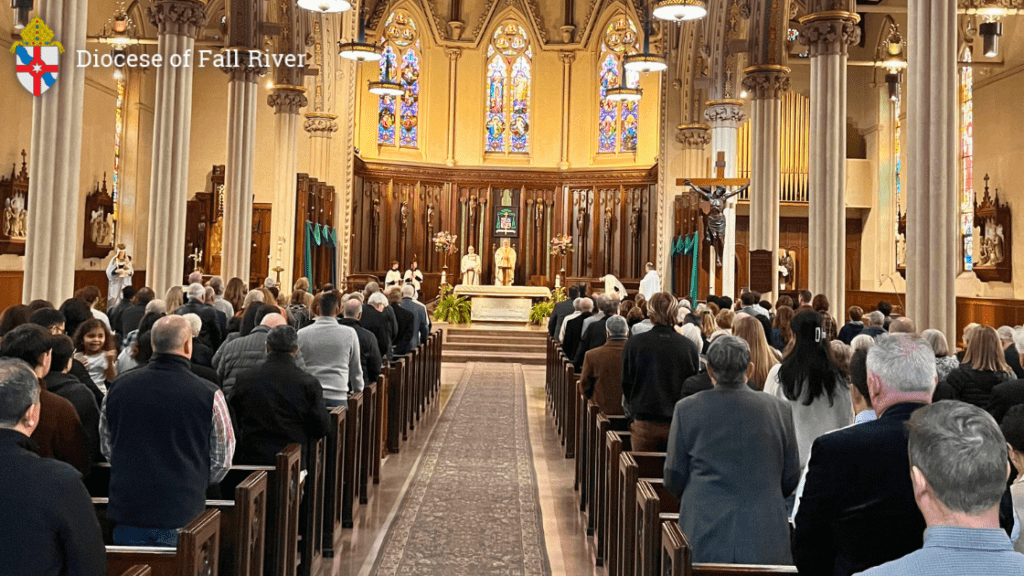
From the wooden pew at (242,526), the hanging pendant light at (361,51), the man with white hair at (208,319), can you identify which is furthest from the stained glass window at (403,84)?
the wooden pew at (242,526)

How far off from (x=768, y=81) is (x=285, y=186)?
10.5 metres

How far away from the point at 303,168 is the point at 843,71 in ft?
48.3

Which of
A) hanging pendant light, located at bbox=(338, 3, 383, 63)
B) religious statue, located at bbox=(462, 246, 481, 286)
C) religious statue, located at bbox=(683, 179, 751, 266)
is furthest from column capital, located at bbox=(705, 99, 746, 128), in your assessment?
religious statue, located at bbox=(462, 246, 481, 286)

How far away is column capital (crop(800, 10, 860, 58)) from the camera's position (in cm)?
1271

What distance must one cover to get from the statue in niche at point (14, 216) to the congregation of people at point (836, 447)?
45.6 ft

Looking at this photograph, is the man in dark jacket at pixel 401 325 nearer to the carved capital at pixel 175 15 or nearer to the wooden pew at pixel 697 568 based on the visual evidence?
the carved capital at pixel 175 15

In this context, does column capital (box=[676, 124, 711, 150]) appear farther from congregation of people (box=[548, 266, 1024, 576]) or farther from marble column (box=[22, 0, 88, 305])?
congregation of people (box=[548, 266, 1024, 576])

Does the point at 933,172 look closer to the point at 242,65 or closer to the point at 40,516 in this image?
the point at 40,516

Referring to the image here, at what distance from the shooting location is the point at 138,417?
384 centimetres

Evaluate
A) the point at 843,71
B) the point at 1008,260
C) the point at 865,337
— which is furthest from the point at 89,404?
the point at 1008,260

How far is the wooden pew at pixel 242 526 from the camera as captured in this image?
3844mm

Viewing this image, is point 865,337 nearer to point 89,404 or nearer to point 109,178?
point 89,404

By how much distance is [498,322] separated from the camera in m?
22.7

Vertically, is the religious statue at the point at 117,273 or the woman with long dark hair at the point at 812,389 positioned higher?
the religious statue at the point at 117,273
